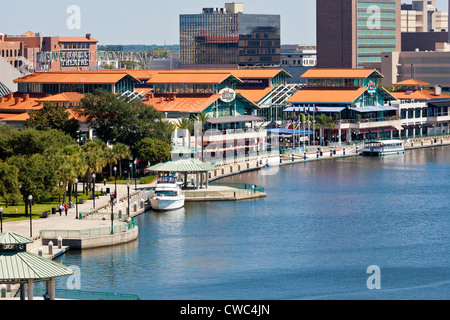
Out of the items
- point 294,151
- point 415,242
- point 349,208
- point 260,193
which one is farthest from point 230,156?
point 415,242

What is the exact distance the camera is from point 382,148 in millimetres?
181625

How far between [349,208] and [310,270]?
38144 millimetres

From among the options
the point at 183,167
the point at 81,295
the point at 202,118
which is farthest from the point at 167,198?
the point at 81,295

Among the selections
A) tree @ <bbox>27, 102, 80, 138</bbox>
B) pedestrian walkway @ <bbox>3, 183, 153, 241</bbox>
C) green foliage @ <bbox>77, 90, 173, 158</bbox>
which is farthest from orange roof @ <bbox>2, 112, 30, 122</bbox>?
pedestrian walkway @ <bbox>3, 183, 153, 241</bbox>

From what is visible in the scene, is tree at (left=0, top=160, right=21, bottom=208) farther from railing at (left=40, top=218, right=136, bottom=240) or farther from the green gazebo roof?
the green gazebo roof

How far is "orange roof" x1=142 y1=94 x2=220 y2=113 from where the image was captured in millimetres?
158500

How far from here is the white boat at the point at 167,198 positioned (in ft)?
344

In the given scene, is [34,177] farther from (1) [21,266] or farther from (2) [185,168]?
(1) [21,266]

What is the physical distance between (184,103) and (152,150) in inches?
1393

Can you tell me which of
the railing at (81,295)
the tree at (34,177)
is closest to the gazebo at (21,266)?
the railing at (81,295)

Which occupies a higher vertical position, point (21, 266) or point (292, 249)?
point (21, 266)

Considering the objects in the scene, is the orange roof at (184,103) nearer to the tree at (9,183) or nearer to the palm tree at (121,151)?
the palm tree at (121,151)

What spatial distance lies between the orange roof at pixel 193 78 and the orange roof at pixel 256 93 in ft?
49.2

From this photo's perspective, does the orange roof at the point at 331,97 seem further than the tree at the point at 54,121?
Yes
